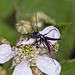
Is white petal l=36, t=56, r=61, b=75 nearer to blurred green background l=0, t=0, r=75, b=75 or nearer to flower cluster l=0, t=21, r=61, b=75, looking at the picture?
flower cluster l=0, t=21, r=61, b=75

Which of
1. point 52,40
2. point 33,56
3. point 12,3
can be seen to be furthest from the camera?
point 12,3

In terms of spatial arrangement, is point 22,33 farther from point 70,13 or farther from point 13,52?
point 70,13

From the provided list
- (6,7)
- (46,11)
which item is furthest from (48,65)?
(6,7)

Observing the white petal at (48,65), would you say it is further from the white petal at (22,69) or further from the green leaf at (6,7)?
the green leaf at (6,7)

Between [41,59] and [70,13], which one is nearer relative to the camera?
[41,59]

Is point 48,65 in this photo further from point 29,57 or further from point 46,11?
point 46,11

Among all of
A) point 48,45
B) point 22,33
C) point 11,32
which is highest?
point 22,33

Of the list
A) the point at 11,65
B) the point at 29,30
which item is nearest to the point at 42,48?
the point at 29,30
